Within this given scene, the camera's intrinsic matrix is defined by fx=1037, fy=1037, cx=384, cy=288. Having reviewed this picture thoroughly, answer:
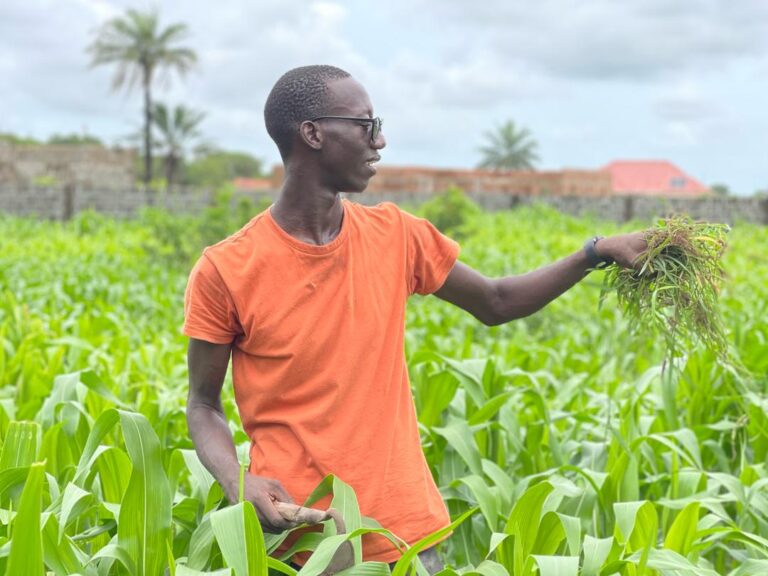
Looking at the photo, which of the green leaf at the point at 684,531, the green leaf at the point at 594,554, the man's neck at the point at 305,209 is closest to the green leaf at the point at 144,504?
the man's neck at the point at 305,209

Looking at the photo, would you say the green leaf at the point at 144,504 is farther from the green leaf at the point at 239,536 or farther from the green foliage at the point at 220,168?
the green foliage at the point at 220,168

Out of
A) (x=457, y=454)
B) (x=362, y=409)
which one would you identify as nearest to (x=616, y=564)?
(x=362, y=409)

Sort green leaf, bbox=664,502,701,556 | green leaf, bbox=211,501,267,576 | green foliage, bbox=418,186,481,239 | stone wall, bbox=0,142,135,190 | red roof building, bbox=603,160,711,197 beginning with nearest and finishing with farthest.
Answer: green leaf, bbox=211,501,267,576 → green leaf, bbox=664,502,701,556 → green foliage, bbox=418,186,481,239 → stone wall, bbox=0,142,135,190 → red roof building, bbox=603,160,711,197

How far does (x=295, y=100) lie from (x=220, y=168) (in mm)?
63356

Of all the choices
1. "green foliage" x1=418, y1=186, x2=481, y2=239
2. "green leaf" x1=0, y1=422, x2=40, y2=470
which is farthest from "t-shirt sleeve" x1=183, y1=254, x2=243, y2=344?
"green foliage" x1=418, y1=186, x2=481, y2=239

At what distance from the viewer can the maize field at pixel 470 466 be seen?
214 cm

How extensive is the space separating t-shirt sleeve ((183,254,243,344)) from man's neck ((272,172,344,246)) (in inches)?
7.1

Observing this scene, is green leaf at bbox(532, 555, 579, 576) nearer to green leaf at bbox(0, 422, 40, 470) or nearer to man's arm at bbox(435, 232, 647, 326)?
man's arm at bbox(435, 232, 647, 326)

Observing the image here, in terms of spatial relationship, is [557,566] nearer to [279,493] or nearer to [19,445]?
[279,493]

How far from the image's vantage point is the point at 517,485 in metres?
3.16

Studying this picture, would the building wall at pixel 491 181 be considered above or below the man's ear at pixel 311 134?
above

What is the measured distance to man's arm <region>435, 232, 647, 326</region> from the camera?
2.37 m

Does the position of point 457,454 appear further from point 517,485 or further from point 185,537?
point 185,537

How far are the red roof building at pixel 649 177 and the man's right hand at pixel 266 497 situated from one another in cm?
5280
